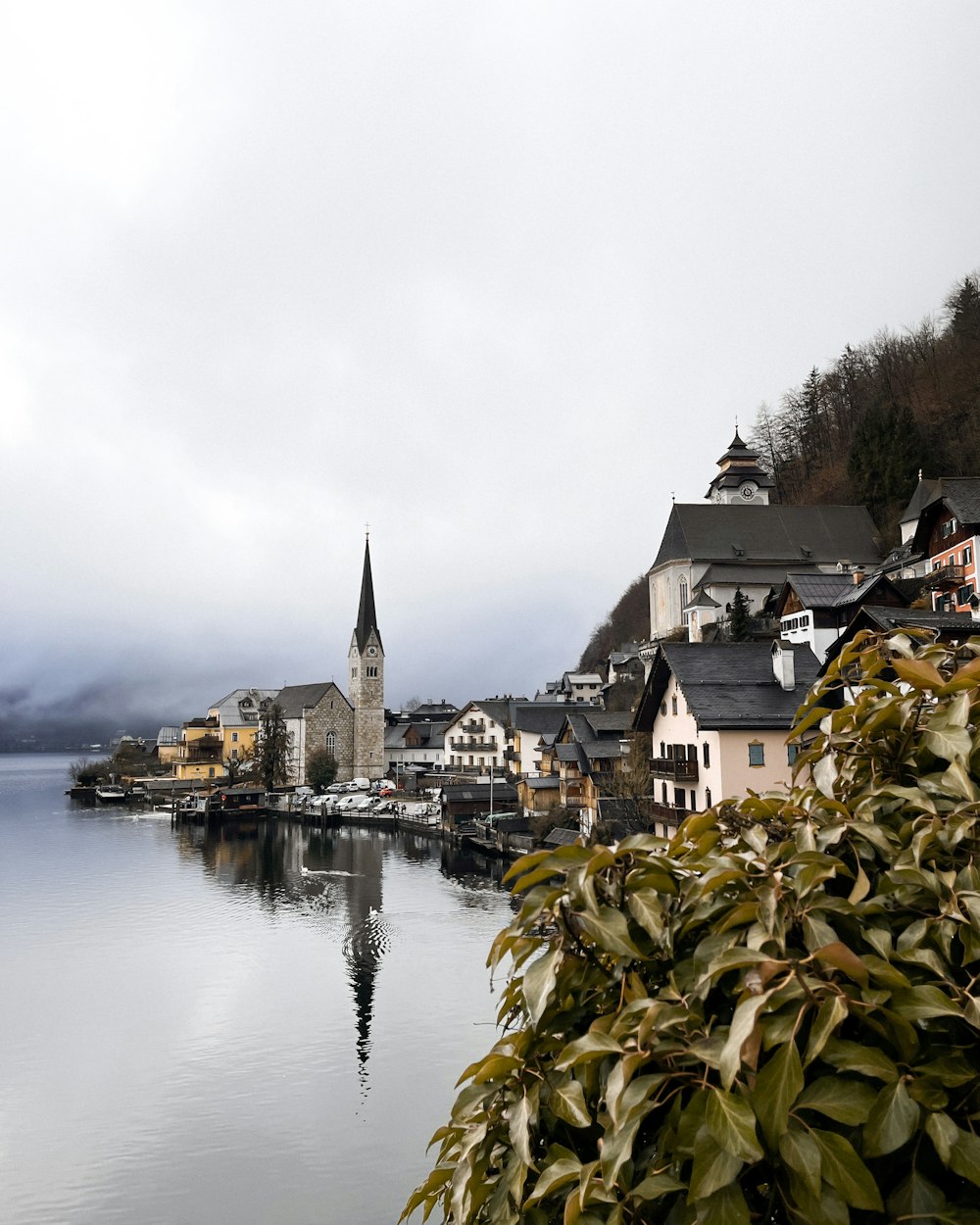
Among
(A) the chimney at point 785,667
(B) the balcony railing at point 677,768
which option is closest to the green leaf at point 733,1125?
(B) the balcony railing at point 677,768

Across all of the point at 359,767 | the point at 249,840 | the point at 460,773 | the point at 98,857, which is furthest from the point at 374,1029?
the point at 359,767

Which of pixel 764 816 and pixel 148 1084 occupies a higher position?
pixel 764 816

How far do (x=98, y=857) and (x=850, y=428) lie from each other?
263ft

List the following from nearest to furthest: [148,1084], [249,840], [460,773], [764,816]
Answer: [764,816] → [148,1084] → [249,840] → [460,773]

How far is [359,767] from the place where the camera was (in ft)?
356

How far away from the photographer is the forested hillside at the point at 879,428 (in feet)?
245

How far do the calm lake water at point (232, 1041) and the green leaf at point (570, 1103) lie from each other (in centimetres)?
1499

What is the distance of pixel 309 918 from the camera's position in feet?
126

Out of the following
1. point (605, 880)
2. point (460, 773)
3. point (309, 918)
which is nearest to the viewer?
point (605, 880)

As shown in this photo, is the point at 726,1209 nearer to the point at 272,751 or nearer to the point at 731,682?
the point at 731,682

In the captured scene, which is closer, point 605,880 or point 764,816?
point 605,880

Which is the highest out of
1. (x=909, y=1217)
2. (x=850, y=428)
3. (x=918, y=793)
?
(x=850, y=428)

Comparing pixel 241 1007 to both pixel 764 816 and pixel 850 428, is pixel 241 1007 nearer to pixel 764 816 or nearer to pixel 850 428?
pixel 764 816

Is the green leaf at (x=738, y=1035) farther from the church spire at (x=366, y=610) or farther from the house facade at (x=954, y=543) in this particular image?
the church spire at (x=366, y=610)
